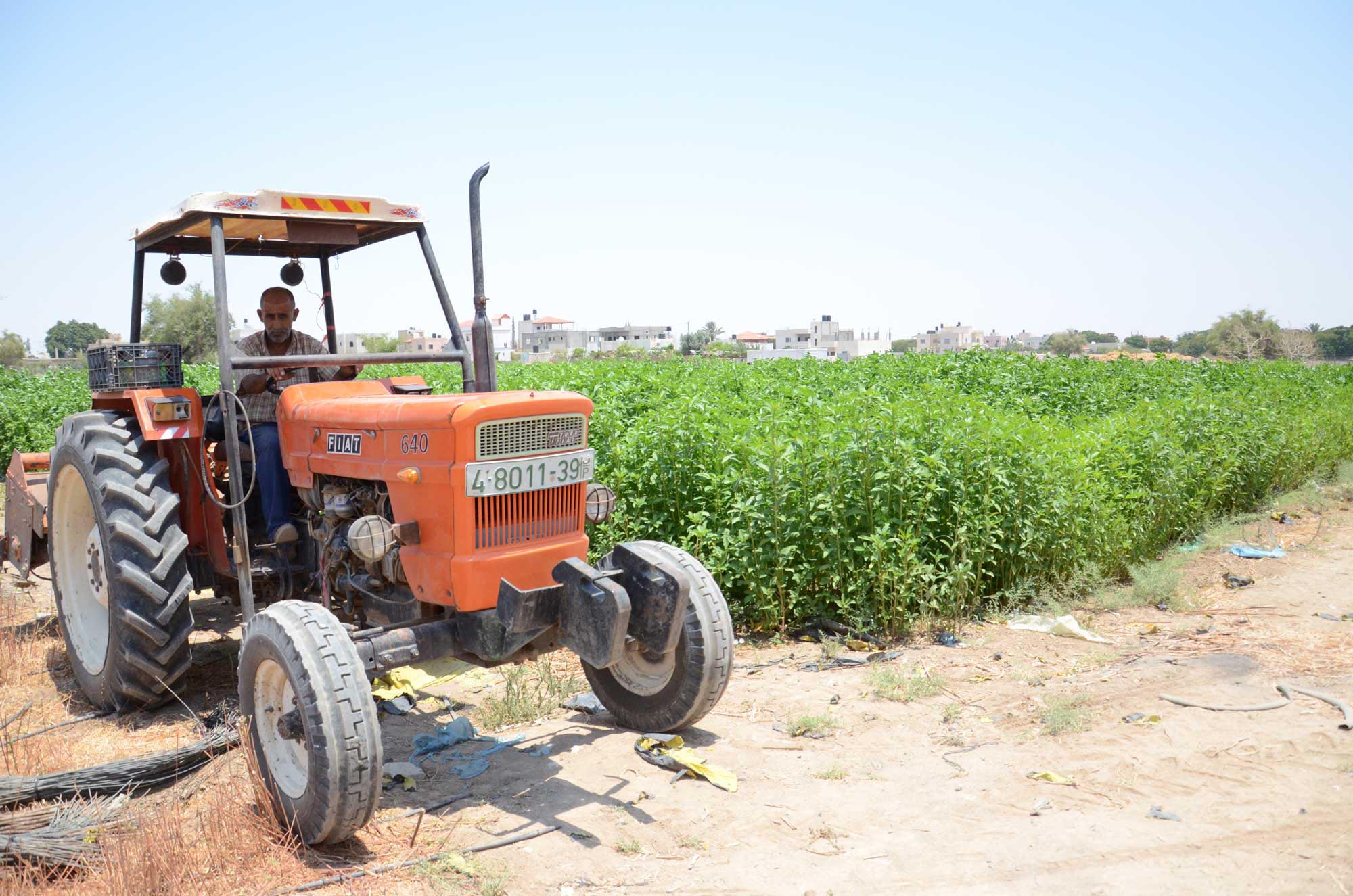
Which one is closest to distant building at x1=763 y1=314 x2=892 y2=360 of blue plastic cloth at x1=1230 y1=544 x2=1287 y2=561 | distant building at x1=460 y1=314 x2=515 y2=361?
distant building at x1=460 y1=314 x2=515 y2=361

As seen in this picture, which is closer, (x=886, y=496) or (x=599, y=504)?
(x=599, y=504)

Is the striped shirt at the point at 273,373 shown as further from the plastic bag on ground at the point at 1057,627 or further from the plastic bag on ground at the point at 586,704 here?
the plastic bag on ground at the point at 1057,627

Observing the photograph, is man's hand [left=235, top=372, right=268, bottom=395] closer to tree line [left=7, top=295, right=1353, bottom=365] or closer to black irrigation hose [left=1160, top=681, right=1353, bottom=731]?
black irrigation hose [left=1160, top=681, right=1353, bottom=731]

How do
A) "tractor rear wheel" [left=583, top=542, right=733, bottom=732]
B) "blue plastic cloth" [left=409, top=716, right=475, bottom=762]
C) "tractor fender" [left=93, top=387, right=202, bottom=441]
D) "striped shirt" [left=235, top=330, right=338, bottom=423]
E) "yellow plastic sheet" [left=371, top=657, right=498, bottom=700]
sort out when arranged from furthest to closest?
"yellow plastic sheet" [left=371, top=657, right=498, bottom=700] → "striped shirt" [left=235, top=330, right=338, bottom=423] → "tractor fender" [left=93, top=387, right=202, bottom=441] → "blue plastic cloth" [left=409, top=716, right=475, bottom=762] → "tractor rear wheel" [left=583, top=542, right=733, bottom=732]

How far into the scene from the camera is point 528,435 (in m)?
4.09

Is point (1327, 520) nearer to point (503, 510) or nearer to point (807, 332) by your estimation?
point (503, 510)

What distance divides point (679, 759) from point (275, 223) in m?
3.69

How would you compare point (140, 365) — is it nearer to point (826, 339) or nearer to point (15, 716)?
point (15, 716)

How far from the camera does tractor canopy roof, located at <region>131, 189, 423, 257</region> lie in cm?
488

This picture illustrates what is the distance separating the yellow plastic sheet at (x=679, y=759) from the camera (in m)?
4.18

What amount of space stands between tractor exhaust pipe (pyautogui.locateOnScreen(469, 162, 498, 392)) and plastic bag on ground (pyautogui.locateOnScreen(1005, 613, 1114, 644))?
401 centimetres

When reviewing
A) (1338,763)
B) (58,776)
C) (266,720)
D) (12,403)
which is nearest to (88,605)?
(58,776)

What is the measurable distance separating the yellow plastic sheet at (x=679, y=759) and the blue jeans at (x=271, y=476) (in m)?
2.23

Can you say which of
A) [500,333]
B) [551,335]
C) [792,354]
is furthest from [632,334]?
[500,333]
